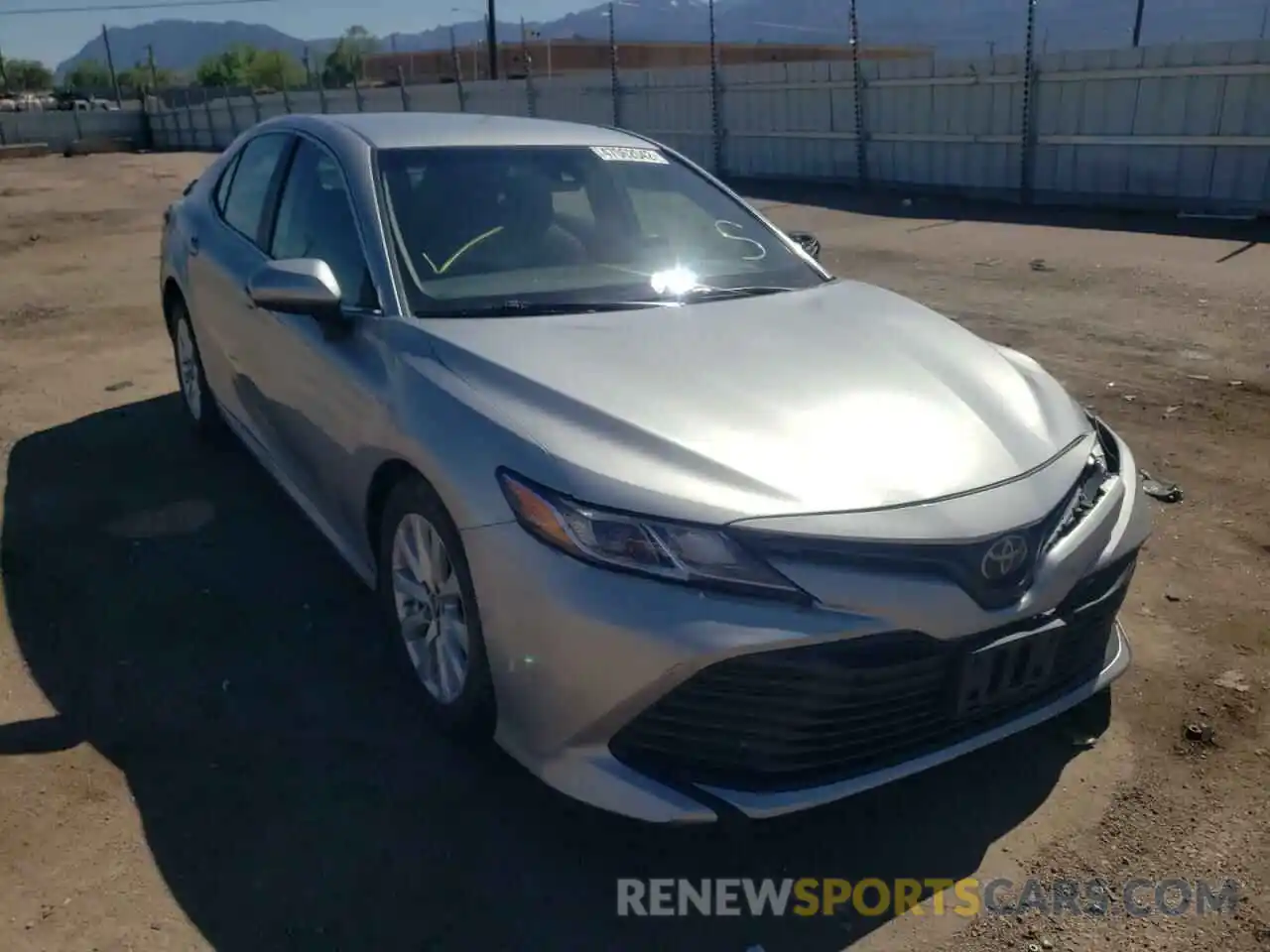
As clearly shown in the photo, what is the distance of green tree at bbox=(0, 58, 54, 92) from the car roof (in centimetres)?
12144

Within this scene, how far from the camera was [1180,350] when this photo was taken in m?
6.54

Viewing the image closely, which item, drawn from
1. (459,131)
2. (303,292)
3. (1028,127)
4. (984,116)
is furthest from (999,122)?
(303,292)

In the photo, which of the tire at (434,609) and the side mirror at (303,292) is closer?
the tire at (434,609)

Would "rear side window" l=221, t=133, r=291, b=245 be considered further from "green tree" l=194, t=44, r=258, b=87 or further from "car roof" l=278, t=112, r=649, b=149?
"green tree" l=194, t=44, r=258, b=87

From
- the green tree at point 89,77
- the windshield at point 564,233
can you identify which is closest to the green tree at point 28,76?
the green tree at point 89,77

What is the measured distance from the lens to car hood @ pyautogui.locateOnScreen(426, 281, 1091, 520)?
91.6 inches

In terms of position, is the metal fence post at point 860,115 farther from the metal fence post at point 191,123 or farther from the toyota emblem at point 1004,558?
the metal fence post at point 191,123

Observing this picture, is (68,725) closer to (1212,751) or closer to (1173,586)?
(1212,751)

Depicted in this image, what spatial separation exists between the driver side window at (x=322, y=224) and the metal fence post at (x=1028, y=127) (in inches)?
471

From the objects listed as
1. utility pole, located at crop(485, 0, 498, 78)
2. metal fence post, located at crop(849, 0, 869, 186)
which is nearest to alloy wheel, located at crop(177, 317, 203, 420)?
metal fence post, located at crop(849, 0, 869, 186)

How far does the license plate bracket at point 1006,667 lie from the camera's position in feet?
7.67

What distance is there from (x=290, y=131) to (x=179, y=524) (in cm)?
164

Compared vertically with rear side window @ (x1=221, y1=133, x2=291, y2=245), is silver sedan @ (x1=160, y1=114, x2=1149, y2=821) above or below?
below

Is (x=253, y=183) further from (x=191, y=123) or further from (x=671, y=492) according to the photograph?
(x=191, y=123)
